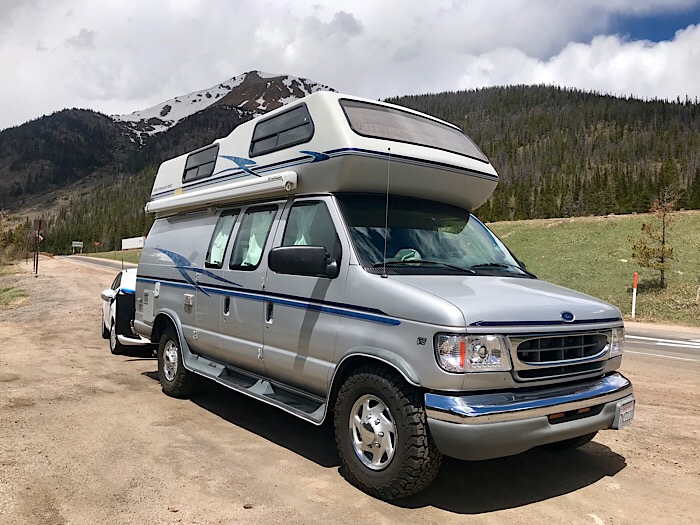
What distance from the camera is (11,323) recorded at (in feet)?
43.7

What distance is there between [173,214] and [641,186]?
84.5 m

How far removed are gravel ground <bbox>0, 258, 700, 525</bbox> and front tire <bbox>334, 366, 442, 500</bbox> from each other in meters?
0.18

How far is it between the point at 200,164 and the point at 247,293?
2.46 m

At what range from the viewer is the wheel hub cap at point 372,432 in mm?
3912

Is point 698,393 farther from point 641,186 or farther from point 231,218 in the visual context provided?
point 641,186

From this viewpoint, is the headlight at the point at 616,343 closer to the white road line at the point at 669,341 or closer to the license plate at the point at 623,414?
the license plate at the point at 623,414

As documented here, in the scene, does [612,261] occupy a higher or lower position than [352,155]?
lower

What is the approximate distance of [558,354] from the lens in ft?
13.0

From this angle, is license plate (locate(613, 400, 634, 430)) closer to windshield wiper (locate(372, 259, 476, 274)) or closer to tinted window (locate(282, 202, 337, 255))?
windshield wiper (locate(372, 259, 476, 274))

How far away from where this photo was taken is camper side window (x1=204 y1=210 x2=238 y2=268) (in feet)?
20.1

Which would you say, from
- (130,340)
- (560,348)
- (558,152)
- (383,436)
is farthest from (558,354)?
(558,152)

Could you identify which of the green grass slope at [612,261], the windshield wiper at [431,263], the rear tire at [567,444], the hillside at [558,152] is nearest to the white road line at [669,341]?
the green grass slope at [612,261]

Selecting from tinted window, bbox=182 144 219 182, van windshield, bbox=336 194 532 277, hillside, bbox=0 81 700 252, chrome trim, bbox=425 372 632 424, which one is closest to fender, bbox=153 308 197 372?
tinted window, bbox=182 144 219 182

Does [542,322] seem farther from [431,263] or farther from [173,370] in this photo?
[173,370]
